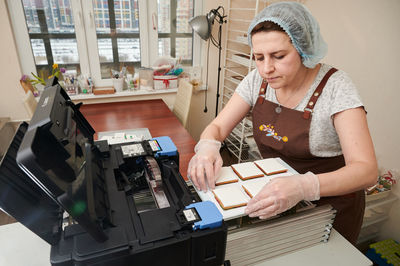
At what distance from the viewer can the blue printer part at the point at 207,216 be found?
21.9 inches

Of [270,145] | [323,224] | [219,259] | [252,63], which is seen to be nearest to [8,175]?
[219,259]

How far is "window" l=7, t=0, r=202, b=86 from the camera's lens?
224cm

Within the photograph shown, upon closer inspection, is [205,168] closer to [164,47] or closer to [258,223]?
[258,223]

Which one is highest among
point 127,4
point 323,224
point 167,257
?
point 127,4

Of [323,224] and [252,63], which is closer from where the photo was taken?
[323,224]

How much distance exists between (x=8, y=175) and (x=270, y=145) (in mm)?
958

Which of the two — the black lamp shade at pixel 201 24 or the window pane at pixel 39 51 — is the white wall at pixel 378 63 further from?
the window pane at pixel 39 51

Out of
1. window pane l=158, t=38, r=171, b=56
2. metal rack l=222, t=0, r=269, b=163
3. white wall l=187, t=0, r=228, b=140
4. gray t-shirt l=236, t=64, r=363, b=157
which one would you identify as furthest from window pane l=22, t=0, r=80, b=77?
gray t-shirt l=236, t=64, r=363, b=157

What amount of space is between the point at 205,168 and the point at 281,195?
0.78 ft

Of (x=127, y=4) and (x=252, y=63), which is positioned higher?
(x=127, y=4)

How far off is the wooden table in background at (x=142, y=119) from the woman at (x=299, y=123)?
1.93ft

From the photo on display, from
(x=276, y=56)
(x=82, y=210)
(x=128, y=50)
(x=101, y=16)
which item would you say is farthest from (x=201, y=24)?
(x=82, y=210)

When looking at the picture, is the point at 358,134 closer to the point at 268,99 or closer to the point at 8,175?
the point at 268,99

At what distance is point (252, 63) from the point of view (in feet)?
7.84
